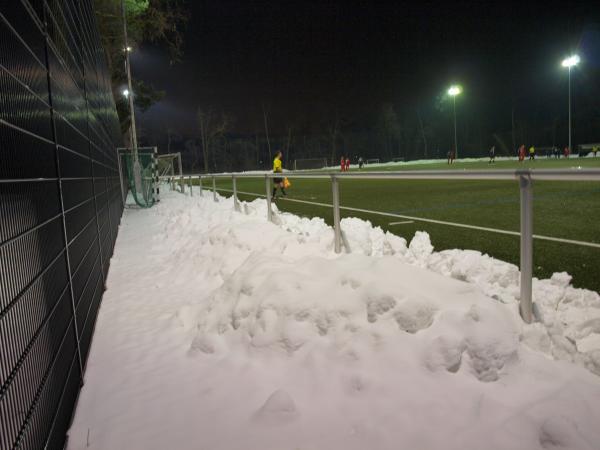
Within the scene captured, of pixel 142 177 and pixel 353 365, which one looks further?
pixel 142 177

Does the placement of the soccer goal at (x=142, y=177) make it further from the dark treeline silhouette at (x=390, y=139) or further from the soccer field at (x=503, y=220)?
the dark treeline silhouette at (x=390, y=139)

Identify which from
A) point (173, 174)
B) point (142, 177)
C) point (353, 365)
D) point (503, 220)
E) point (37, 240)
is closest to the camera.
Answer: point (37, 240)

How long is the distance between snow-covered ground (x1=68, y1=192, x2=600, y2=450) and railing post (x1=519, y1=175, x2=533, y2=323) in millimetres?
95

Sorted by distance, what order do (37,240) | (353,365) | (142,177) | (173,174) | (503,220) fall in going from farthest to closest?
(173,174) → (142,177) → (503,220) → (353,365) → (37,240)

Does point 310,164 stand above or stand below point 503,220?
above

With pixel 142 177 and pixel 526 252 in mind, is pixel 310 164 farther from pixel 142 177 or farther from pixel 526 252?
pixel 526 252

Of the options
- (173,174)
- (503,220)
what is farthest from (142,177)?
(503,220)

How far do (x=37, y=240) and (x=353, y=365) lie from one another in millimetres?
1931

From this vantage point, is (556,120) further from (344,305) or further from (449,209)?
(344,305)

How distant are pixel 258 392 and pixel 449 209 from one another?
8920mm

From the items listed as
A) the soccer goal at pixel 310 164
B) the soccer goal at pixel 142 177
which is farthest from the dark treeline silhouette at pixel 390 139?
→ the soccer goal at pixel 142 177

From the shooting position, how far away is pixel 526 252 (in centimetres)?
321

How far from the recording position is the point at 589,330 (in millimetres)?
3162

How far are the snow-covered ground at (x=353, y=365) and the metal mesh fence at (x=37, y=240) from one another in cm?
44
